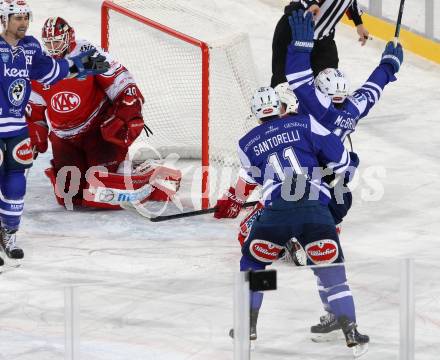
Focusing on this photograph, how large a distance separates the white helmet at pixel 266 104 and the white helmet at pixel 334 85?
0.47 m

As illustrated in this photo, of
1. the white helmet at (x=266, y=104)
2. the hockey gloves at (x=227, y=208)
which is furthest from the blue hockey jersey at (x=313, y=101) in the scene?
the hockey gloves at (x=227, y=208)

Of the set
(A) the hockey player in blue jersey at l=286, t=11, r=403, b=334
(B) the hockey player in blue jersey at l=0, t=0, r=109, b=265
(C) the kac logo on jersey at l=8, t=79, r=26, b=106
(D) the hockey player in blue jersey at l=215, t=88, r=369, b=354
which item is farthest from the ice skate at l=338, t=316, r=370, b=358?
(C) the kac logo on jersey at l=8, t=79, r=26, b=106

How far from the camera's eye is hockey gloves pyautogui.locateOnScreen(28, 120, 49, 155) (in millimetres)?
7473

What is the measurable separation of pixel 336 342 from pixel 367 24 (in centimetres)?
502

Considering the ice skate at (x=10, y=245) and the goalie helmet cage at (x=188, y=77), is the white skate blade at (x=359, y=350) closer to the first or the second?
the ice skate at (x=10, y=245)

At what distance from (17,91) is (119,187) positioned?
104cm

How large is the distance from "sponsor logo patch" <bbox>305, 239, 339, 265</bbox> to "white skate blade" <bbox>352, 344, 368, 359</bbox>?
0.40m

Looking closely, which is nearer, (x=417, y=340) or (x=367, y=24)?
(x=417, y=340)

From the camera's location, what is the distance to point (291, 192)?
5.48 meters

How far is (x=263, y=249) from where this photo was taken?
557 centimetres

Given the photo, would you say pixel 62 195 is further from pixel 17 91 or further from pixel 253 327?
pixel 253 327

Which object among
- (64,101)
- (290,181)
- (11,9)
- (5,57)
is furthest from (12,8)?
(290,181)

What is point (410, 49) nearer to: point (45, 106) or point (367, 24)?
point (367, 24)

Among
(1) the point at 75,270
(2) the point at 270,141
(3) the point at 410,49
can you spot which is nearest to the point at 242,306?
(2) the point at 270,141
